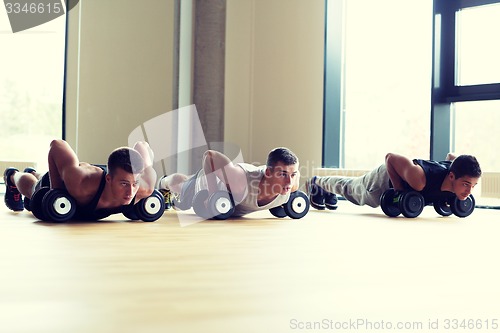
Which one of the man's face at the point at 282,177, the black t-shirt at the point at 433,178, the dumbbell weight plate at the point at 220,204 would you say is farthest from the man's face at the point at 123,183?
the black t-shirt at the point at 433,178

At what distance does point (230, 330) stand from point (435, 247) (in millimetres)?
1320

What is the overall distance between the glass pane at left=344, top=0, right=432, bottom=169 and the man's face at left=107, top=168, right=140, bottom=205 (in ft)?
10.3

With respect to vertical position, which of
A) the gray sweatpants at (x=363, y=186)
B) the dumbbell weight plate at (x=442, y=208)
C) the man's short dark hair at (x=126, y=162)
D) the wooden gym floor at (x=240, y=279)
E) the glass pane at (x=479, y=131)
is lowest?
the wooden gym floor at (x=240, y=279)

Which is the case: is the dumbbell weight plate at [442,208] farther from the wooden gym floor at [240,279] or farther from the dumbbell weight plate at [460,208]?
the wooden gym floor at [240,279]

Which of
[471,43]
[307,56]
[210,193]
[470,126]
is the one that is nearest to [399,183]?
[210,193]

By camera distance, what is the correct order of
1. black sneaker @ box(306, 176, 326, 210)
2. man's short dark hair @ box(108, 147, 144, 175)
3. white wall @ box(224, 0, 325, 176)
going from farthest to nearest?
white wall @ box(224, 0, 325, 176), black sneaker @ box(306, 176, 326, 210), man's short dark hair @ box(108, 147, 144, 175)

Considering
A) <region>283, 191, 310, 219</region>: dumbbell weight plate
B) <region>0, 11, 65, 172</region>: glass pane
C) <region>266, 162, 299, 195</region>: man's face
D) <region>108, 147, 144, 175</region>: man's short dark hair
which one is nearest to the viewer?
<region>108, 147, 144, 175</region>: man's short dark hair

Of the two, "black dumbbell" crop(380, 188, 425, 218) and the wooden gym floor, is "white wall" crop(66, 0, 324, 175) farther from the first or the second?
the wooden gym floor

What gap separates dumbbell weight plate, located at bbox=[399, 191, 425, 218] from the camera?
3230mm

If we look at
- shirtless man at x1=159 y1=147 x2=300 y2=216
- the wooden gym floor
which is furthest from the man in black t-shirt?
the wooden gym floor

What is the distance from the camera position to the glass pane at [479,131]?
14.9 feet

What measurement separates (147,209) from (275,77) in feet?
10.1

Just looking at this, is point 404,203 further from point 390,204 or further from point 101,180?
point 101,180

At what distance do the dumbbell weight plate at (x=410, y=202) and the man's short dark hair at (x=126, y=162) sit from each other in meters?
1.53
